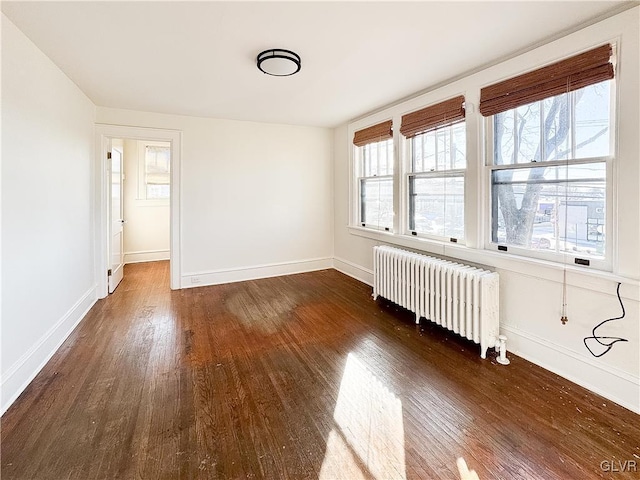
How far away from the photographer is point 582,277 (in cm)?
217

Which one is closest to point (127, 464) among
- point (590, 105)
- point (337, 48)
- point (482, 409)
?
point (482, 409)

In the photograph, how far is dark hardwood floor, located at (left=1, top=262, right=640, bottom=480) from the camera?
1.55 m

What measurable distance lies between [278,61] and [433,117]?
68.6 inches

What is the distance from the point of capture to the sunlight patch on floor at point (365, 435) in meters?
1.52

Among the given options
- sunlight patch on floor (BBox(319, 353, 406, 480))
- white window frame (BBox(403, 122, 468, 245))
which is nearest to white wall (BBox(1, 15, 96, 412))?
sunlight patch on floor (BBox(319, 353, 406, 480))

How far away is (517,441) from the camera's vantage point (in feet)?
5.55

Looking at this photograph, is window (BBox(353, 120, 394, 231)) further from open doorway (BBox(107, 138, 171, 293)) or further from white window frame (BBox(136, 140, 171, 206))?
white window frame (BBox(136, 140, 171, 206))

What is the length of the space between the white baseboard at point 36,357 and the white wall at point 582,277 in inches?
143

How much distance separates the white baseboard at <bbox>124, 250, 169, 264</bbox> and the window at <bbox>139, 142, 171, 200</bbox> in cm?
113

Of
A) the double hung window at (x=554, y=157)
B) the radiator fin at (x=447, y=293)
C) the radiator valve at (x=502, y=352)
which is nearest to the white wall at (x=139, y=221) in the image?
the radiator fin at (x=447, y=293)

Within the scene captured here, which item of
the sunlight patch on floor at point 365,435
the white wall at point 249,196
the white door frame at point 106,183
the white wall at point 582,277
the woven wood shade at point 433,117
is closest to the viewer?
the sunlight patch on floor at point 365,435

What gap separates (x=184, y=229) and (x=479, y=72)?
4.08 m

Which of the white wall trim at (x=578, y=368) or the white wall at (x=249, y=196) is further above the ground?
the white wall at (x=249, y=196)

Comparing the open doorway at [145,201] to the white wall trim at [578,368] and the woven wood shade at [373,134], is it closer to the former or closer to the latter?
the woven wood shade at [373,134]
